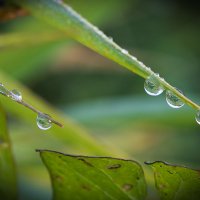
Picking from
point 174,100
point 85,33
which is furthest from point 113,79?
point 174,100

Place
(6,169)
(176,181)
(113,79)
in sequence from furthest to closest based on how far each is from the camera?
1. (113,79)
2. (6,169)
3. (176,181)

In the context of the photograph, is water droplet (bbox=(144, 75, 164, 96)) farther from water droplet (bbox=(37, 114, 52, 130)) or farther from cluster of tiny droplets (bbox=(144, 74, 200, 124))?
water droplet (bbox=(37, 114, 52, 130))

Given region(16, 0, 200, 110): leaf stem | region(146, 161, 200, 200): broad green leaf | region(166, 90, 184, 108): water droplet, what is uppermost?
region(16, 0, 200, 110): leaf stem

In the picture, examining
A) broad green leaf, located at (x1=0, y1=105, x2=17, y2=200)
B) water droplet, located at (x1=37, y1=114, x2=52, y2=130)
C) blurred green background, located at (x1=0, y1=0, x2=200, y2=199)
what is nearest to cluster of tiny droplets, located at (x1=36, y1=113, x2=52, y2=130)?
water droplet, located at (x1=37, y1=114, x2=52, y2=130)

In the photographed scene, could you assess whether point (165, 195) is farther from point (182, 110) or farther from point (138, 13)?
point (138, 13)

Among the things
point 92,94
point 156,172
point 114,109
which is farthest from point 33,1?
point 92,94

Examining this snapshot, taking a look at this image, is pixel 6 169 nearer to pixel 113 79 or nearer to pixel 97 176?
pixel 97 176

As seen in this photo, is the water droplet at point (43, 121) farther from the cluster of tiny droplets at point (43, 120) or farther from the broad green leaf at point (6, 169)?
the broad green leaf at point (6, 169)
